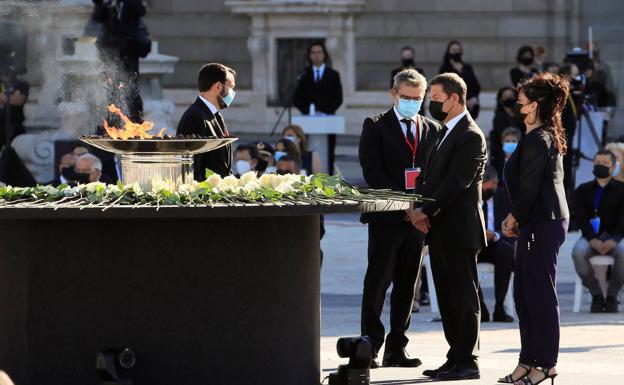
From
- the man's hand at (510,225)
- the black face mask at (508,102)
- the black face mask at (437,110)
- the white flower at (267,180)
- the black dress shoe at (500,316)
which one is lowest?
the black dress shoe at (500,316)

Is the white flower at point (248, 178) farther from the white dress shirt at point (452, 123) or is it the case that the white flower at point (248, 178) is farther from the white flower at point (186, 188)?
the white dress shirt at point (452, 123)

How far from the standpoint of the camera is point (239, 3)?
33.6 m

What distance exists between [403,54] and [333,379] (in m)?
17.5

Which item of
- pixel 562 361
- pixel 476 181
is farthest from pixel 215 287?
pixel 562 361

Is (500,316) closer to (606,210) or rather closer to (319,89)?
(606,210)

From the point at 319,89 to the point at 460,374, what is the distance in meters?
13.3

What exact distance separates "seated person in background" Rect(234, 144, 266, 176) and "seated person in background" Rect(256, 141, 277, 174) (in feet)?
0.27

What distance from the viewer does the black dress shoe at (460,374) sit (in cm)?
1023

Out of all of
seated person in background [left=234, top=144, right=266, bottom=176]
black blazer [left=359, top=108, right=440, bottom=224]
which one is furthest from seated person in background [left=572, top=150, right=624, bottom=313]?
black blazer [left=359, top=108, right=440, bottom=224]

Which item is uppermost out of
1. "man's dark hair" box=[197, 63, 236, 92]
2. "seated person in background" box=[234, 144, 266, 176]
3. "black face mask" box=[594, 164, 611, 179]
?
"man's dark hair" box=[197, 63, 236, 92]

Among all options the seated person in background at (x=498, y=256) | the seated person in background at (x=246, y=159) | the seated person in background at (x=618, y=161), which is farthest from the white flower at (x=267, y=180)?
the seated person in background at (x=246, y=159)

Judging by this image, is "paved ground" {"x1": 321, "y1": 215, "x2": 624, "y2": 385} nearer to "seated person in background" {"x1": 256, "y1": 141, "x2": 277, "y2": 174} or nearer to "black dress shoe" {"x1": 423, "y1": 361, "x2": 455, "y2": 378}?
"black dress shoe" {"x1": 423, "y1": 361, "x2": 455, "y2": 378}

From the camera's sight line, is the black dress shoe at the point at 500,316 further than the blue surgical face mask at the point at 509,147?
No

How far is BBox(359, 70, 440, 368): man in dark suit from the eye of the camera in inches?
425
